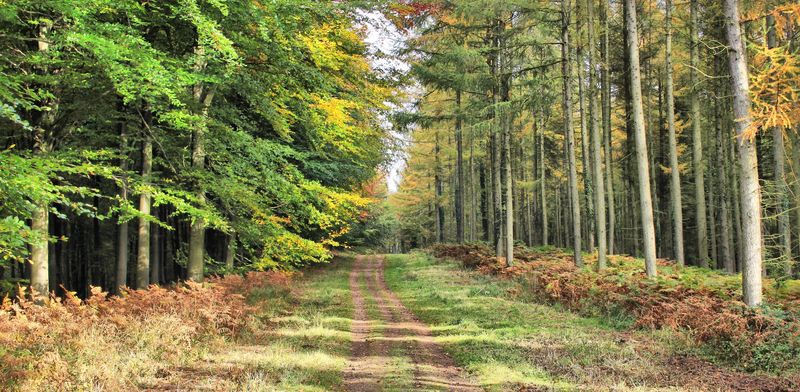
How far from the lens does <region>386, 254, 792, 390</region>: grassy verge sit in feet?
23.9

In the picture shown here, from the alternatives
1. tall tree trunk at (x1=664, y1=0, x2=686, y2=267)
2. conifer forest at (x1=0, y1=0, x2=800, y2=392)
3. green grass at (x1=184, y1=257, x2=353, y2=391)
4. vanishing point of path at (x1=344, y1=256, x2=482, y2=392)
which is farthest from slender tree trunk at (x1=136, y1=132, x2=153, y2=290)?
tall tree trunk at (x1=664, y1=0, x2=686, y2=267)

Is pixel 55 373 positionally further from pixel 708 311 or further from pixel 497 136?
pixel 497 136

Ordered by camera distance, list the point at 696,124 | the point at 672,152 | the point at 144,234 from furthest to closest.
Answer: the point at 696,124 → the point at 672,152 → the point at 144,234

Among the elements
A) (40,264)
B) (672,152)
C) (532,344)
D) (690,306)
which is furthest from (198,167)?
(672,152)

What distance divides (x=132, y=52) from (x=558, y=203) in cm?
4018

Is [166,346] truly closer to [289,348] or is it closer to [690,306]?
[289,348]

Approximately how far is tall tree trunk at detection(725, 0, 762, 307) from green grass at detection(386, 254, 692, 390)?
1970 millimetres

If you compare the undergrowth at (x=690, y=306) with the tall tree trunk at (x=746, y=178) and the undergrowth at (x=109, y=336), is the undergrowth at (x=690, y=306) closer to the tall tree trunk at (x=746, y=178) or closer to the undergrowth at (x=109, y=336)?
the tall tree trunk at (x=746, y=178)

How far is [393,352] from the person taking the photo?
9.60 metres

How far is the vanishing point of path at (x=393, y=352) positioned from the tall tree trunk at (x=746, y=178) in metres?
6.23

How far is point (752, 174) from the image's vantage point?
9.46 meters

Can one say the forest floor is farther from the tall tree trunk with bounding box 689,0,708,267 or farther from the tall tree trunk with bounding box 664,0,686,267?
the tall tree trunk with bounding box 689,0,708,267

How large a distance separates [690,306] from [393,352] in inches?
267

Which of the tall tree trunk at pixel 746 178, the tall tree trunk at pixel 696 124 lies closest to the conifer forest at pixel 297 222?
the tall tree trunk at pixel 746 178
